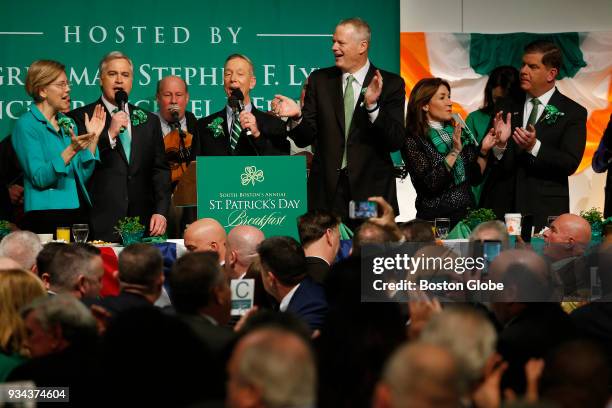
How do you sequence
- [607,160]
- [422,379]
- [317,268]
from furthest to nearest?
[607,160], [317,268], [422,379]

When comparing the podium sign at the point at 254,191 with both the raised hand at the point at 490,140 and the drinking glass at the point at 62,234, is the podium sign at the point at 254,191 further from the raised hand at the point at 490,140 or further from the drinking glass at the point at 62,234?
the raised hand at the point at 490,140

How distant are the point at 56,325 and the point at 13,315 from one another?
0.32 metres

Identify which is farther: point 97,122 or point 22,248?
point 97,122

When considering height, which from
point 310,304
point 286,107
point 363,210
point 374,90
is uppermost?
point 374,90

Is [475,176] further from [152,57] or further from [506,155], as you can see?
[152,57]

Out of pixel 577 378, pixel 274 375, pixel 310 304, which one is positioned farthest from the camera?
pixel 310 304

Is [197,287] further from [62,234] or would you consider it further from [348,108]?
[348,108]

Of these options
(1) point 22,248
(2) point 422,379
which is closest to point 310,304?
(1) point 22,248

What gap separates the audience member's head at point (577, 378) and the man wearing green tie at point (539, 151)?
490 cm

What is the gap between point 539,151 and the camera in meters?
7.94

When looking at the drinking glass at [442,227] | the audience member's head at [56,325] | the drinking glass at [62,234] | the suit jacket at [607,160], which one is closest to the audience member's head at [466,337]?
the audience member's head at [56,325]

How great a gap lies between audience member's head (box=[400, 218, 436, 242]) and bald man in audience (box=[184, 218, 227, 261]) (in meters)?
1.00

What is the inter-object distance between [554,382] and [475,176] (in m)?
5.07

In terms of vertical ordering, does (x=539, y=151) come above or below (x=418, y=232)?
above
